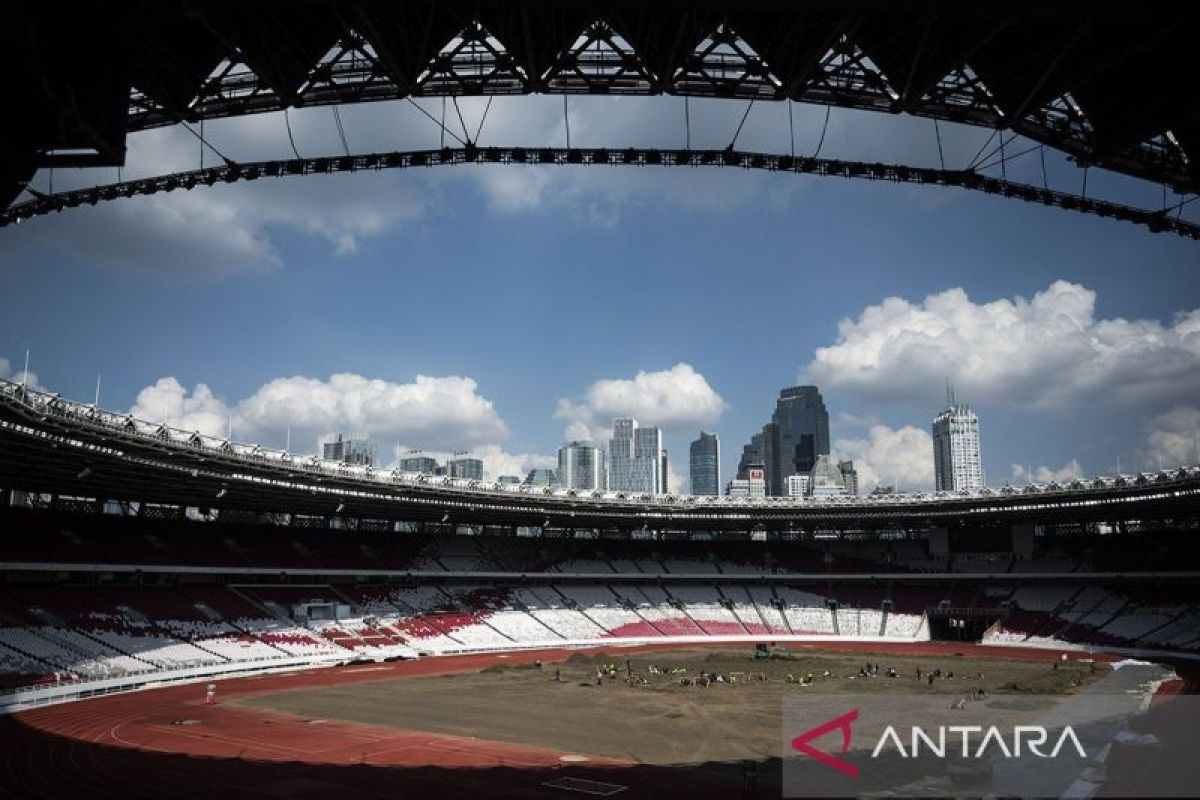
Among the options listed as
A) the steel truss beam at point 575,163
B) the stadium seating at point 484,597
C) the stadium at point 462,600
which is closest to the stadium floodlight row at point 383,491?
the stadium at point 462,600

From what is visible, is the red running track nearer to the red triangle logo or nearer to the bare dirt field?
the bare dirt field

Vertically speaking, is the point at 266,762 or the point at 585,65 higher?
the point at 585,65

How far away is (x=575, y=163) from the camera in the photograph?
1408cm

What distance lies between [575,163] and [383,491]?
5489 cm

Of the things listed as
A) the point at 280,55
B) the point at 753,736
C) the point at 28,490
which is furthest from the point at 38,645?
the point at 280,55

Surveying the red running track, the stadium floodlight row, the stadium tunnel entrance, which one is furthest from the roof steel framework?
the stadium tunnel entrance

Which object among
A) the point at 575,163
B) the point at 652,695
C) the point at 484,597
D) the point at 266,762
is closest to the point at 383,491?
the point at 484,597

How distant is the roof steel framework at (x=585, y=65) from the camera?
9336 millimetres

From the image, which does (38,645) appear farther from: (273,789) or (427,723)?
(273,789)

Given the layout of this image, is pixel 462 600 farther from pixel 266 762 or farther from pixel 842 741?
pixel 842 741

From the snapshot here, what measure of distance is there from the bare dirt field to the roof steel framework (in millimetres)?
24435

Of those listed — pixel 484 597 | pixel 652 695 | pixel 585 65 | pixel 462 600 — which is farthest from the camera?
pixel 484 597

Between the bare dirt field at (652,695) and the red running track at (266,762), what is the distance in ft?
6.89

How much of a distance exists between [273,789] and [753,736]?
1805cm
